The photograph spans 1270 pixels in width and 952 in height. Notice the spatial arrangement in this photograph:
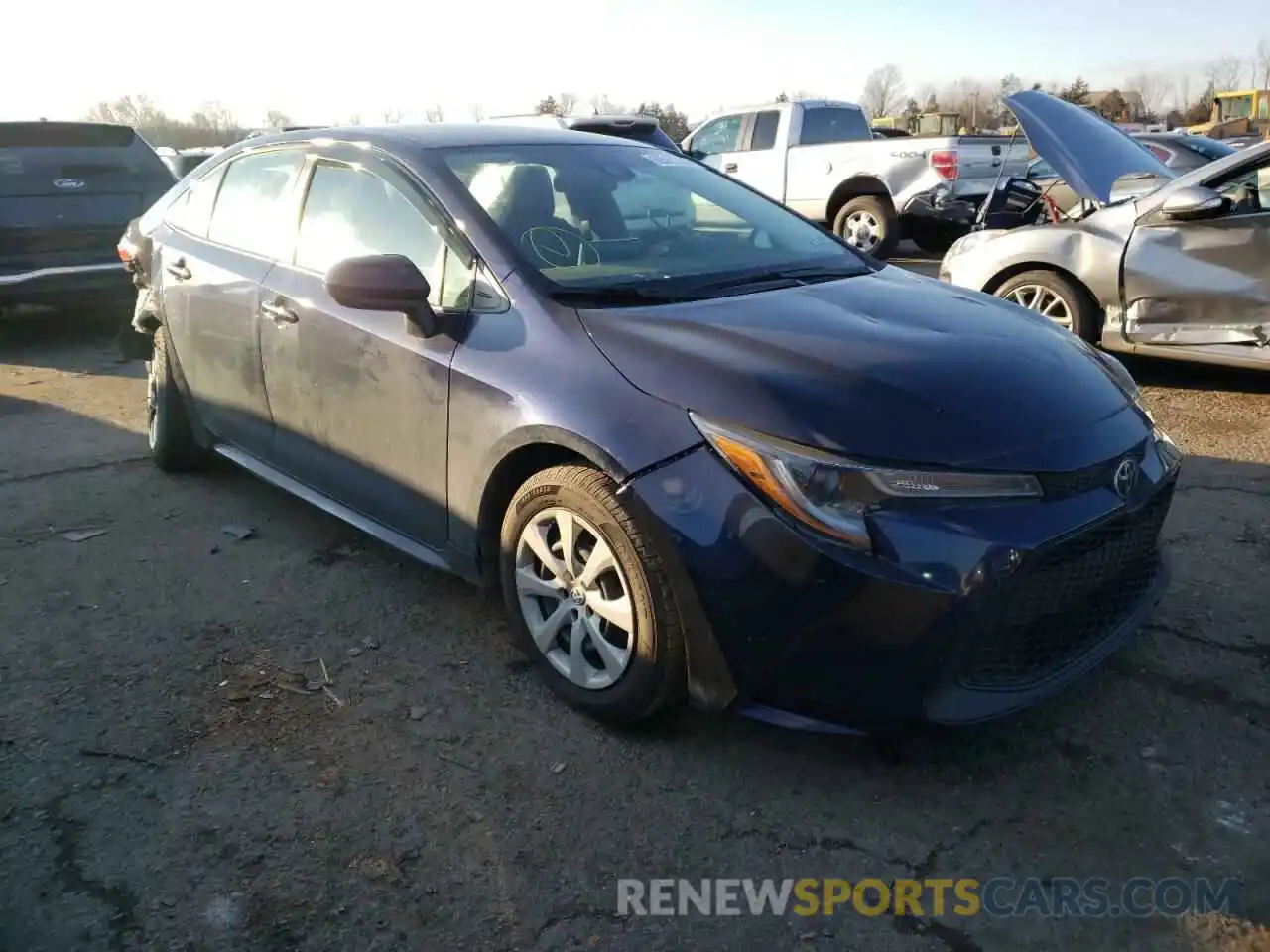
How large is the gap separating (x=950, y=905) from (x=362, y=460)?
91.1 inches

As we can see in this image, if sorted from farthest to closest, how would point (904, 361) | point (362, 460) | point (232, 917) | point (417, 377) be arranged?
point (362, 460), point (417, 377), point (904, 361), point (232, 917)

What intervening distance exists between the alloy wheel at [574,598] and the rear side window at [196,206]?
102 inches

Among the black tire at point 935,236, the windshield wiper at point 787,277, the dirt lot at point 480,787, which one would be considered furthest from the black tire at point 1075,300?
the black tire at point 935,236

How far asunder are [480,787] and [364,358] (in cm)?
149

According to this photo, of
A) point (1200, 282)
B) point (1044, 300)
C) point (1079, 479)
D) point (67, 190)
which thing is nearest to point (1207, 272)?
point (1200, 282)

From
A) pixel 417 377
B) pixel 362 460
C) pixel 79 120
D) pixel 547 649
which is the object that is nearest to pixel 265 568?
pixel 362 460

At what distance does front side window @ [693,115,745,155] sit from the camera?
1398 centimetres

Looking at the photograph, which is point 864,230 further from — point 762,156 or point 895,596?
point 895,596

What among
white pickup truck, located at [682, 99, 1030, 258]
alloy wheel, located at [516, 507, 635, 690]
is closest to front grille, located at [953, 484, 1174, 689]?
alloy wheel, located at [516, 507, 635, 690]

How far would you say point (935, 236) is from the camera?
12.6 metres

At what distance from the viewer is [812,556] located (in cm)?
246

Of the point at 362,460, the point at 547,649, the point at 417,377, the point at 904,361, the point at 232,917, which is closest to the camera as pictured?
the point at 232,917

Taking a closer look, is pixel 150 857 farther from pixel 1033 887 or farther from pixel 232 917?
pixel 1033 887

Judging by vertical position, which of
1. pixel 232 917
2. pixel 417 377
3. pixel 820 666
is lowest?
pixel 232 917
